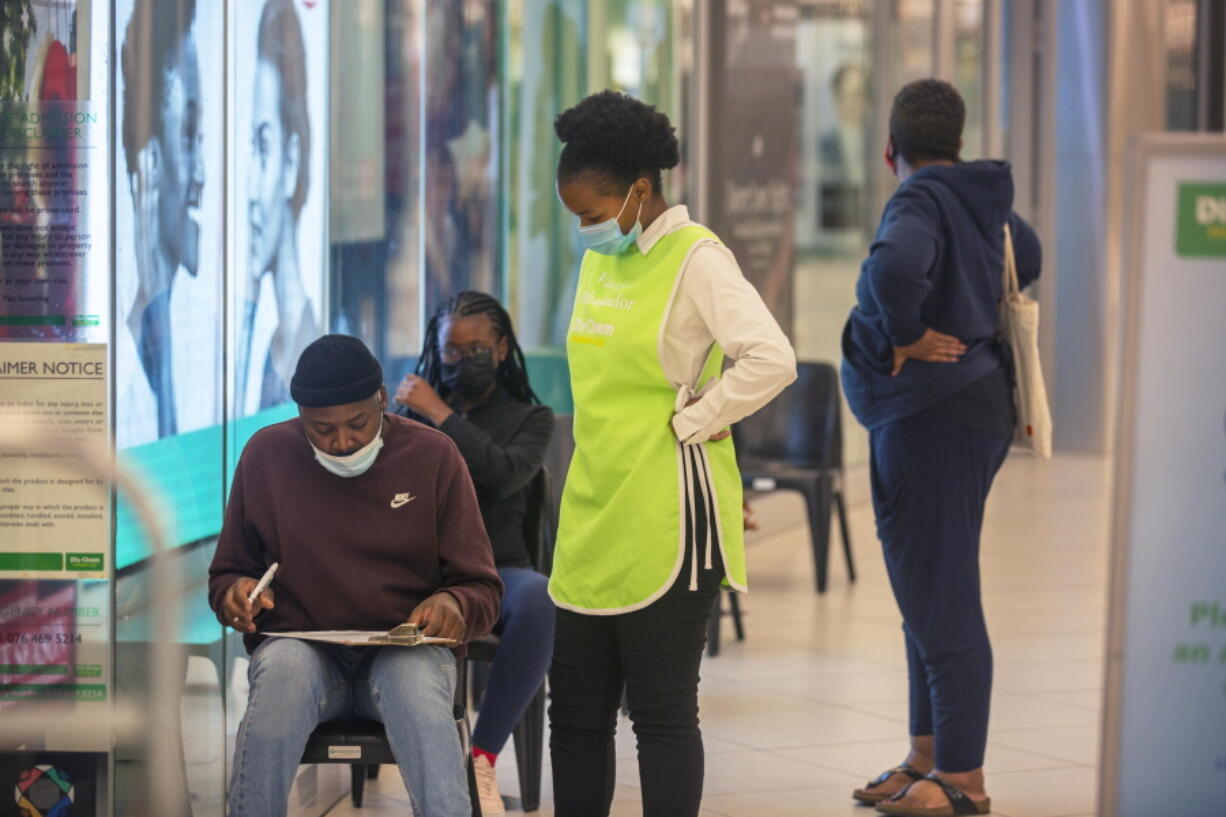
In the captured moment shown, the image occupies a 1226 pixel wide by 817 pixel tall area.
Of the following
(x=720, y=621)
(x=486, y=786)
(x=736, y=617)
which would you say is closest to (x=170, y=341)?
(x=486, y=786)

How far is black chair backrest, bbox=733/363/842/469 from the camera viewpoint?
729cm

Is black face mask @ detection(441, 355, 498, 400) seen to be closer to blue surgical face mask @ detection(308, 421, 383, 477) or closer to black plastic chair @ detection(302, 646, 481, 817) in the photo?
blue surgical face mask @ detection(308, 421, 383, 477)

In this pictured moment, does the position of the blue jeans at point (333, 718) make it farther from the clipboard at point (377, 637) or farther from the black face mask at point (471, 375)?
the black face mask at point (471, 375)

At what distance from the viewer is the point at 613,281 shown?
10.4 feet

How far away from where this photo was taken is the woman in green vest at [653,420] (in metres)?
3.08

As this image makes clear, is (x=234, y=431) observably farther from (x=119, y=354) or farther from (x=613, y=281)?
(x=613, y=281)

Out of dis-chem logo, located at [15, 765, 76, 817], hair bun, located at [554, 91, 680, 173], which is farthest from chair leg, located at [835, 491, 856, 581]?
dis-chem logo, located at [15, 765, 76, 817]

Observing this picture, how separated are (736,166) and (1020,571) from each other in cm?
231

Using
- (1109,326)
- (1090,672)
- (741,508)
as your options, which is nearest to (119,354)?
(741,508)

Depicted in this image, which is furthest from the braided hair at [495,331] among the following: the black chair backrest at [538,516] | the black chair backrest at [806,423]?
the black chair backrest at [806,423]

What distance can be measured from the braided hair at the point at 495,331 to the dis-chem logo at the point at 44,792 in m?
1.31

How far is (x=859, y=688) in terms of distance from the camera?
5.54 meters

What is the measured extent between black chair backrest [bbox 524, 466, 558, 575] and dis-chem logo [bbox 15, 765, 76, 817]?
1.27 m

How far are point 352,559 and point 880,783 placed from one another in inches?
64.4
